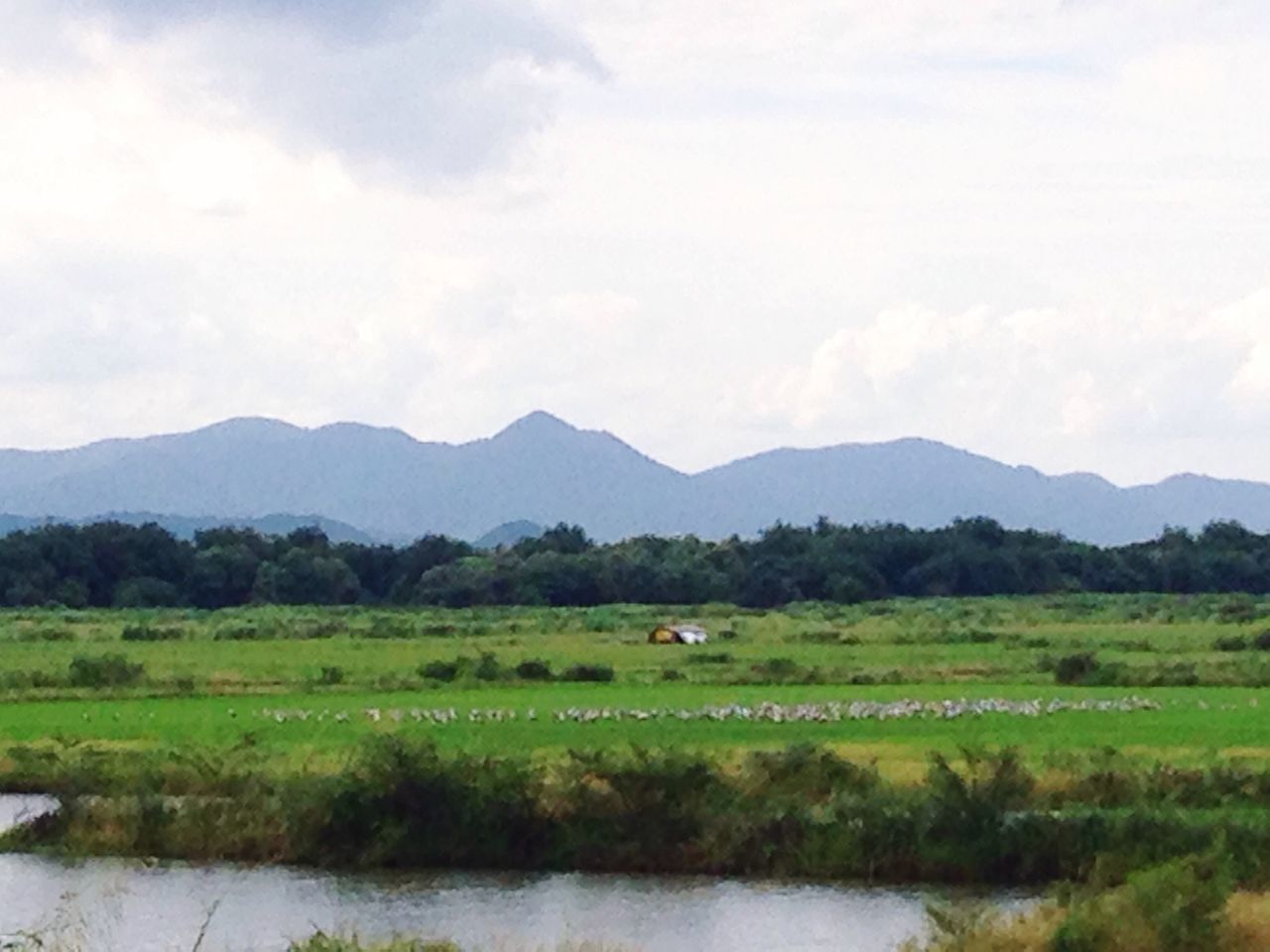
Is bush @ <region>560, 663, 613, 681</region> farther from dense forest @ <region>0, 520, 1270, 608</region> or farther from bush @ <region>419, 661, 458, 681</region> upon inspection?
dense forest @ <region>0, 520, 1270, 608</region>

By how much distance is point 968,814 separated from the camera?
952 inches

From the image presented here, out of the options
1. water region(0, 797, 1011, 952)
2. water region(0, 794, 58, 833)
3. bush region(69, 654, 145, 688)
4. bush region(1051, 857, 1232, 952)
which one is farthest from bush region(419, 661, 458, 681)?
bush region(1051, 857, 1232, 952)

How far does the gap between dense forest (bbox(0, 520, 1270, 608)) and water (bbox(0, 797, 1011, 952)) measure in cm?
7434

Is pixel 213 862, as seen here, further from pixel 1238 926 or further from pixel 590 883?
pixel 1238 926

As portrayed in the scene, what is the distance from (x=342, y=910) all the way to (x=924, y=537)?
314ft

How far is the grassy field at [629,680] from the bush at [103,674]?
7 cm

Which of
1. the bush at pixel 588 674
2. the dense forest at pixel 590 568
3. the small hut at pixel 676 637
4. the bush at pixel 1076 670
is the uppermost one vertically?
the dense forest at pixel 590 568

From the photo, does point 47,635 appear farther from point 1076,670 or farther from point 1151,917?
point 1151,917

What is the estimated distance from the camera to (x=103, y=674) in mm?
46688

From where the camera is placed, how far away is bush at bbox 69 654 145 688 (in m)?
46.4

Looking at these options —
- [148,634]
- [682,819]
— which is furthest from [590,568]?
[682,819]

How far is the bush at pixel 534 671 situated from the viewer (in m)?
47.7

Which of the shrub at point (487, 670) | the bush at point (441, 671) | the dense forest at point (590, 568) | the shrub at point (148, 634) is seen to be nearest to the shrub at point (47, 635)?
the shrub at point (148, 634)

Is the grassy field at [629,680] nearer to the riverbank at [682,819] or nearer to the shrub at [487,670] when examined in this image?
the shrub at [487,670]
